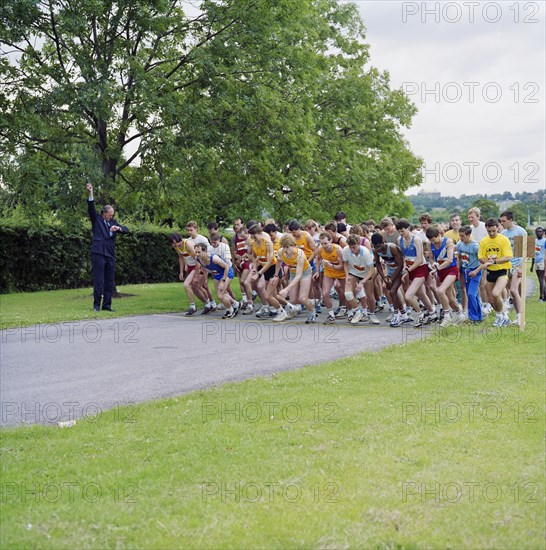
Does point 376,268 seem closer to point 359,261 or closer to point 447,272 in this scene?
point 359,261

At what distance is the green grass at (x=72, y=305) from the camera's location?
16812 mm

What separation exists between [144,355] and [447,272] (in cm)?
689

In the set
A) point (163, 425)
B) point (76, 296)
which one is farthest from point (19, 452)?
point (76, 296)

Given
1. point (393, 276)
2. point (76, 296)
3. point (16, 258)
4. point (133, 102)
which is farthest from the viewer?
point (16, 258)

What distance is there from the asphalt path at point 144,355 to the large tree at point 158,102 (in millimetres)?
5689

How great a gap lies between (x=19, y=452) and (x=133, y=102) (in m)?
15.5

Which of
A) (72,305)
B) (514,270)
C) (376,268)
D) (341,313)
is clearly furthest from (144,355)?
(72,305)

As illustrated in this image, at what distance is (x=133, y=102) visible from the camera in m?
20.7

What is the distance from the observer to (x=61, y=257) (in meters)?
27.4

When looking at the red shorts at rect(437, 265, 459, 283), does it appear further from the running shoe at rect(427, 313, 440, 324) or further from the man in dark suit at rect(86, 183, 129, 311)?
the man in dark suit at rect(86, 183, 129, 311)

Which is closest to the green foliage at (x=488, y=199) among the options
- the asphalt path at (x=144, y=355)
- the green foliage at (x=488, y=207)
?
the green foliage at (x=488, y=207)

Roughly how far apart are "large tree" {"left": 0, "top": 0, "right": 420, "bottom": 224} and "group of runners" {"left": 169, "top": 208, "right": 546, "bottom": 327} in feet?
13.4

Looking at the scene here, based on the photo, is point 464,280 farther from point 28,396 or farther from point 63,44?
point 63,44

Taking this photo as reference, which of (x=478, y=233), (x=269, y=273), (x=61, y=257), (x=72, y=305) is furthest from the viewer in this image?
(x=61, y=257)
